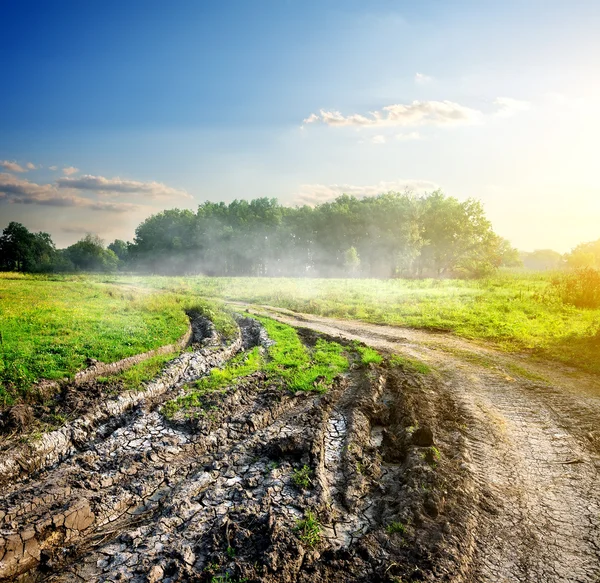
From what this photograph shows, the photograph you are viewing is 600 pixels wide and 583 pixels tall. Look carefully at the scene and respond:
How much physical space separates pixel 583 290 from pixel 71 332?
27.7m

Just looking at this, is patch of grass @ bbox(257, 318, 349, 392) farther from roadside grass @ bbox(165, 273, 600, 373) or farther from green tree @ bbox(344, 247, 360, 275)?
green tree @ bbox(344, 247, 360, 275)

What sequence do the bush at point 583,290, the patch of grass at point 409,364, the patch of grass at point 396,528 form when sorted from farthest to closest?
the bush at point 583,290 → the patch of grass at point 409,364 → the patch of grass at point 396,528

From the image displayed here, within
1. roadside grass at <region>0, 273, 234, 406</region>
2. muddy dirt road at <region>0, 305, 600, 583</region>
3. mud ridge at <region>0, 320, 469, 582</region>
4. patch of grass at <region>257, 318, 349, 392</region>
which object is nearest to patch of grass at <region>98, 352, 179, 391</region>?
muddy dirt road at <region>0, 305, 600, 583</region>

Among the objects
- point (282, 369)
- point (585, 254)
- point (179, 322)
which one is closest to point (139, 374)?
point (282, 369)

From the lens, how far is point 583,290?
2338cm

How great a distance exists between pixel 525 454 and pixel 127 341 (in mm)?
12968

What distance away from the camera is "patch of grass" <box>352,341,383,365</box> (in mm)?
13875

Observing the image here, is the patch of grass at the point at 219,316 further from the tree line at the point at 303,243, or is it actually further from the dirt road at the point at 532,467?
the tree line at the point at 303,243

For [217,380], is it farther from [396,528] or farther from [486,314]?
[486,314]

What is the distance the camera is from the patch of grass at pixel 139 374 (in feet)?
35.4

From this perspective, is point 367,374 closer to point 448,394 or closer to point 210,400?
point 448,394

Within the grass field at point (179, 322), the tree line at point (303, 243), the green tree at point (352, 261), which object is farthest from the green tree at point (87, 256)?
the grass field at point (179, 322)

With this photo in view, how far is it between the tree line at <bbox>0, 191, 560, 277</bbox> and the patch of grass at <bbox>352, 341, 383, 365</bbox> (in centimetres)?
4825

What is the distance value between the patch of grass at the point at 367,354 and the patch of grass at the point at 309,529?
832 centimetres
